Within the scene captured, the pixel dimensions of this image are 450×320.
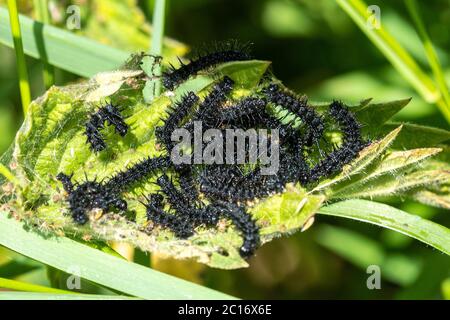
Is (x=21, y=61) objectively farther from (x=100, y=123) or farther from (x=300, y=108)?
(x=300, y=108)

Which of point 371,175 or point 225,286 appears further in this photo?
point 225,286

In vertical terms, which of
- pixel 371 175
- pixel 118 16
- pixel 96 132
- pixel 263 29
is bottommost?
pixel 371 175

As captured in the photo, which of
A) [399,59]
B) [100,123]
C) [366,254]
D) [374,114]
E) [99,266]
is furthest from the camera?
[366,254]

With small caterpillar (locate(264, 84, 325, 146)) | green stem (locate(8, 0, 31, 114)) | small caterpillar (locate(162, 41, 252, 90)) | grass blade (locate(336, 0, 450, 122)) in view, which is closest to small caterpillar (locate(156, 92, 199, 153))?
small caterpillar (locate(162, 41, 252, 90))

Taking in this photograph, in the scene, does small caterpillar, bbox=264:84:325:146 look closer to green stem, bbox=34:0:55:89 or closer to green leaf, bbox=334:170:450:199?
green leaf, bbox=334:170:450:199

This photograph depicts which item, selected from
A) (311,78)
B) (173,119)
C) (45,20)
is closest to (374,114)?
(173,119)

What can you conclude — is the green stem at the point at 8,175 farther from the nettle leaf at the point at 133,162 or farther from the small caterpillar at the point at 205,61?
the small caterpillar at the point at 205,61

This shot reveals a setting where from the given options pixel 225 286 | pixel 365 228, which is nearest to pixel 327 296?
pixel 365 228
